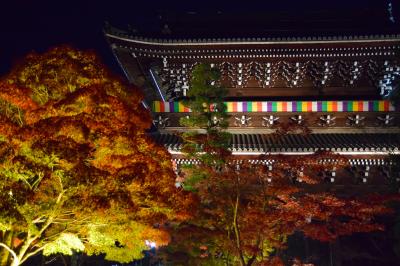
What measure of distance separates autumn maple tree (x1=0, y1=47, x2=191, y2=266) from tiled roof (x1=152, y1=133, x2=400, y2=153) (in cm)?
474

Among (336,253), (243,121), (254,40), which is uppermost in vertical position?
(254,40)

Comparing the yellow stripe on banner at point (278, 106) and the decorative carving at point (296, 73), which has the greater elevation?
the decorative carving at point (296, 73)

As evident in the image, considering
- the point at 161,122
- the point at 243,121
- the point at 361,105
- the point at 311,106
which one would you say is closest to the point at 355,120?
the point at 361,105

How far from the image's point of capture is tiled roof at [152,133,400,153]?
12.9 meters

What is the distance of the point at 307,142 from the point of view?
1380 centimetres

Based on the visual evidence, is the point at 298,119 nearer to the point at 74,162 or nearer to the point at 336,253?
the point at 336,253

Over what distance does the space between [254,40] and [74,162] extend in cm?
923

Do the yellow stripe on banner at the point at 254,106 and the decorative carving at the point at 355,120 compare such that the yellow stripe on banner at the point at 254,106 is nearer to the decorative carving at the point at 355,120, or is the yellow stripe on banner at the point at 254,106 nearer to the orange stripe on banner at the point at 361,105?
the decorative carving at the point at 355,120

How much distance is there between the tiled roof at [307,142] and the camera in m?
12.9

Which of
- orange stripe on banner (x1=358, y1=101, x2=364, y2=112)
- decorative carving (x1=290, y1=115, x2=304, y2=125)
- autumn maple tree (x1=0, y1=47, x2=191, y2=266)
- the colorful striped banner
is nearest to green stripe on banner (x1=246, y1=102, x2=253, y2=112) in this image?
A: the colorful striped banner

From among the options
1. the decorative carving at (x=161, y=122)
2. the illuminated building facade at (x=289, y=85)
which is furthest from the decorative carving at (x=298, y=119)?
the decorative carving at (x=161, y=122)

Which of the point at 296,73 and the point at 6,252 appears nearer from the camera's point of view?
the point at 6,252

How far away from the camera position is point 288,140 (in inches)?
554

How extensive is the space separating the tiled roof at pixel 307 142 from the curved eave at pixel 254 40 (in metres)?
4.11
